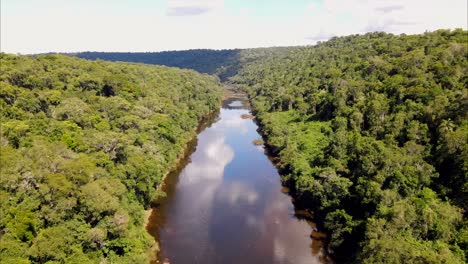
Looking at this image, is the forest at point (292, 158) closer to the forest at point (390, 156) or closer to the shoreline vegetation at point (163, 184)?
the forest at point (390, 156)

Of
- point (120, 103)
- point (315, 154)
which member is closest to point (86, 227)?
point (120, 103)

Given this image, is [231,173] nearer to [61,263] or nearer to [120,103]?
[120,103]

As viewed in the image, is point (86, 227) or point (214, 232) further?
point (214, 232)

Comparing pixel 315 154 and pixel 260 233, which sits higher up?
pixel 315 154

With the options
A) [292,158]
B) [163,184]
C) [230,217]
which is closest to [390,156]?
[292,158]

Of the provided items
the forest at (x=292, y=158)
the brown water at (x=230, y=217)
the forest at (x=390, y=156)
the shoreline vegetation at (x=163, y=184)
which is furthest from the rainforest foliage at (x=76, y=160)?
the forest at (x=390, y=156)

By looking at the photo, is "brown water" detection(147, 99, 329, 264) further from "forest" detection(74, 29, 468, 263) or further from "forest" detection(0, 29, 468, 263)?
"forest" detection(74, 29, 468, 263)
